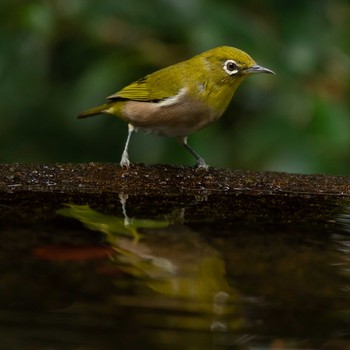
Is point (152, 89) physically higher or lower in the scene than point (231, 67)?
lower

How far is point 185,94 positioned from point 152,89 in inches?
7.4

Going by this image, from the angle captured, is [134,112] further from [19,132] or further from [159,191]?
[159,191]

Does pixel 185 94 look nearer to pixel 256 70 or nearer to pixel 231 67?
pixel 231 67

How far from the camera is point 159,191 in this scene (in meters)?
3.44

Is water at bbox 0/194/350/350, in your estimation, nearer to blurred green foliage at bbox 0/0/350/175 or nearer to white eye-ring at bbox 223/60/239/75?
blurred green foliage at bbox 0/0/350/175

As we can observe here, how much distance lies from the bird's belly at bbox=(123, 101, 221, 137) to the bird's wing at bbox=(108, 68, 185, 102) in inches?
1.5

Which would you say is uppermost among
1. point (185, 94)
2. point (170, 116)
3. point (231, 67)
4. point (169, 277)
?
point (231, 67)

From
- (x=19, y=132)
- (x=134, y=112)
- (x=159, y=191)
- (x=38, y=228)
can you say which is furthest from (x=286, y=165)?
(x=38, y=228)

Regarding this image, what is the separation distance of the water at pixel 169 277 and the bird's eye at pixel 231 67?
199 centimetres

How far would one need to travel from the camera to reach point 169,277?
2037mm

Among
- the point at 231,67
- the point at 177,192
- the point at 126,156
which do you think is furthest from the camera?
the point at 231,67

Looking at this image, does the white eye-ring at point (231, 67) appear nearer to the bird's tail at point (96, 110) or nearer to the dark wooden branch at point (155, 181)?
the bird's tail at point (96, 110)

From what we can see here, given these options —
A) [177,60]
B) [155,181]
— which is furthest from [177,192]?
[177,60]

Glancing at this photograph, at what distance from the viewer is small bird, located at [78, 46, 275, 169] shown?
4.95 m
